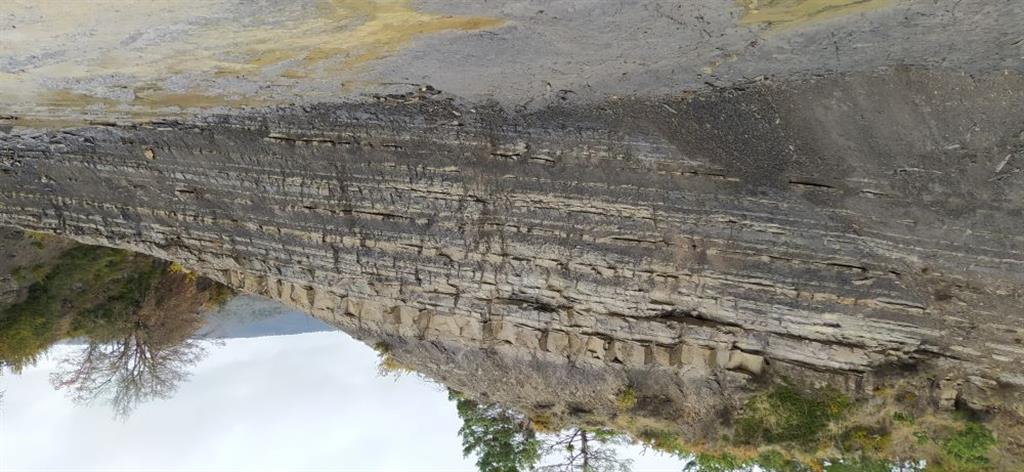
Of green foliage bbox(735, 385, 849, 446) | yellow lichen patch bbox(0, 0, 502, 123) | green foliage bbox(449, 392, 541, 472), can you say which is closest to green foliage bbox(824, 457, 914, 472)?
green foliage bbox(735, 385, 849, 446)

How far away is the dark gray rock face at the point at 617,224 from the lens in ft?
11.0

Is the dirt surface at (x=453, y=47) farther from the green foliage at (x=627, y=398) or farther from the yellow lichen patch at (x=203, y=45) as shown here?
the green foliage at (x=627, y=398)

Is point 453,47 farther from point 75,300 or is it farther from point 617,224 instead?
point 75,300

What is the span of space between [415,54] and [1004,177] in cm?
272

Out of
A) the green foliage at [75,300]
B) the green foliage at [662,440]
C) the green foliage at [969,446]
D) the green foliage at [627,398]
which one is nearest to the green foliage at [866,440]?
the green foliage at [969,446]

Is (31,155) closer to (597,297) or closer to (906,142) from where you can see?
(597,297)

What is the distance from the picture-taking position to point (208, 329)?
9859 millimetres

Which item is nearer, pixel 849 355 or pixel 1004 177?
pixel 1004 177

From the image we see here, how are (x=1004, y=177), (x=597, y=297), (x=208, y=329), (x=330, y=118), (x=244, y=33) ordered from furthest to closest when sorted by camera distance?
(x=208, y=329), (x=597, y=297), (x=330, y=118), (x=244, y=33), (x=1004, y=177)

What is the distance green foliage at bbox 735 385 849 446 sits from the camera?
454 centimetres

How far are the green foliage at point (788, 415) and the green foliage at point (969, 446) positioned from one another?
0.63 m

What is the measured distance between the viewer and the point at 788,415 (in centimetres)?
468

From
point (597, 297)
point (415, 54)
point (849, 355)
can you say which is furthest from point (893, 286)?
point (415, 54)

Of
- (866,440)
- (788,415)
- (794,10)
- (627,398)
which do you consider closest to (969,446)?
(866,440)
